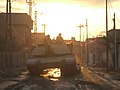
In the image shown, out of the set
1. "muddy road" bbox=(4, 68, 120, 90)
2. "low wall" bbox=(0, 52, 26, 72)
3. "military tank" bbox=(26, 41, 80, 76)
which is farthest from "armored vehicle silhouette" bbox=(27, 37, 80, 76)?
"low wall" bbox=(0, 52, 26, 72)

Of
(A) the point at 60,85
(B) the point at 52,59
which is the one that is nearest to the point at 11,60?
(B) the point at 52,59

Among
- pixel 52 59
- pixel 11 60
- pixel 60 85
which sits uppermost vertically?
pixel 52 59

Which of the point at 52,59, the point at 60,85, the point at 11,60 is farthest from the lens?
the point at 11,60

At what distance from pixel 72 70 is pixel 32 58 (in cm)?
365

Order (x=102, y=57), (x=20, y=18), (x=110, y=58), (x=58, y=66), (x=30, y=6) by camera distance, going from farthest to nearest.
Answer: (x=20, y=18) < (x=30, y=6) < (x=102, y=57) < (x=110, y=58) < (x=58, y=66)

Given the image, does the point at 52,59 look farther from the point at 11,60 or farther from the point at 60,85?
the point at 11,60

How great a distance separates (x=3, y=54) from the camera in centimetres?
4925

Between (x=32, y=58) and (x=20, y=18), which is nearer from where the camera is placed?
(x=32, y=58)

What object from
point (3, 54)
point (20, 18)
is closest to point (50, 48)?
point (3, 54)

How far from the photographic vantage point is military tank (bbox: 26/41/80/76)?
32.7 metres

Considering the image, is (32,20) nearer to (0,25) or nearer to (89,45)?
(89,45)

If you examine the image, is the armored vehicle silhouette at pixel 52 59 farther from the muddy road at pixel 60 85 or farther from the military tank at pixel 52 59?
the muddy road at pixel 60 85

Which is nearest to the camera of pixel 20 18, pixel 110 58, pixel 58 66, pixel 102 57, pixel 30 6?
pixel 58 66

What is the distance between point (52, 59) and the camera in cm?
3378
